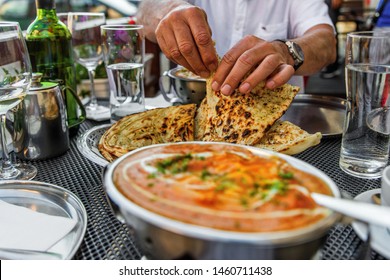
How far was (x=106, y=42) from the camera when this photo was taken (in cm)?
140

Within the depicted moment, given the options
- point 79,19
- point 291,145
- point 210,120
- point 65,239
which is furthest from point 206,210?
point 79,19


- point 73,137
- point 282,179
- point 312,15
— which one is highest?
point 312,15

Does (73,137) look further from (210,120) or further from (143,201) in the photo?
(143,201)

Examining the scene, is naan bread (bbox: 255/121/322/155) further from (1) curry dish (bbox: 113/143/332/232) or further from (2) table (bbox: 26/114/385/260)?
(1) curry dish (bbox: 113/143/332/232)

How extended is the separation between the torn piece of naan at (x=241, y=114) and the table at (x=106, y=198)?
0.17 metres

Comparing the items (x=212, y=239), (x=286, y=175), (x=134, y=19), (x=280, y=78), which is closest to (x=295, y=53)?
(x=280, y=78)

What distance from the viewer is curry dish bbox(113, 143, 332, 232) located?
18.1 inches

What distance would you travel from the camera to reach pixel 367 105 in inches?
37.4

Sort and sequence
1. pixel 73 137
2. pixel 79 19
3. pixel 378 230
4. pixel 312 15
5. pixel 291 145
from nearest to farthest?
1. pixel 378 230
2. pixel 291 145
3. pixel 73 137
4. pixel 79 19
5. pixel 312 15

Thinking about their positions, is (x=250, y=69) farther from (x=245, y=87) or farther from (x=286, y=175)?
(x=286, y=175)

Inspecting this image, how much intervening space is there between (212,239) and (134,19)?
9.34 feet

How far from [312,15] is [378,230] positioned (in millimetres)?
1521

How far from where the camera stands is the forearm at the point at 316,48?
1686mm

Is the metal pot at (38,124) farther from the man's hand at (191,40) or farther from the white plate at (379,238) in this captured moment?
the white plate at (379,238)
